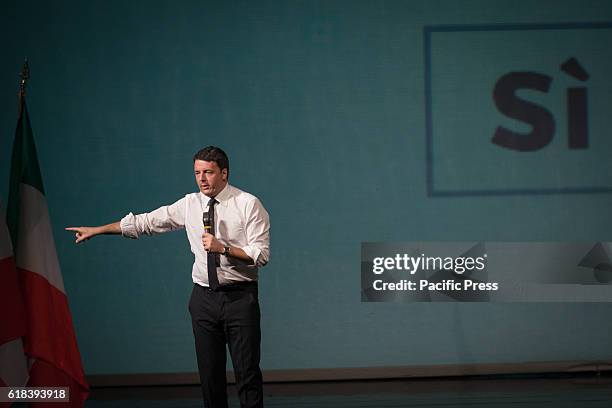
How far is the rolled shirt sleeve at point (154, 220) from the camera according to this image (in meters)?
3.46

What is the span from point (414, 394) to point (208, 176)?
2323 mm

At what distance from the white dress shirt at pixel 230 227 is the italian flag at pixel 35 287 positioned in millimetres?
391

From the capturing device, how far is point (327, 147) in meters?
5.19

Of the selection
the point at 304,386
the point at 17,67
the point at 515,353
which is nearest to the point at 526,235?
the point at 515,353

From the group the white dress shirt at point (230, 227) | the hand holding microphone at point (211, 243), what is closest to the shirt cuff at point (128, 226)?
the white dress shirt at point (230, 227)

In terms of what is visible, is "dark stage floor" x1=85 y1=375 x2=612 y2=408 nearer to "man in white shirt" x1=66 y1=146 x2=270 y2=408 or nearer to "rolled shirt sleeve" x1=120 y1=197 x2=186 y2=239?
"man in white shirt" x1=66 y1=146 x2=270 y2=408

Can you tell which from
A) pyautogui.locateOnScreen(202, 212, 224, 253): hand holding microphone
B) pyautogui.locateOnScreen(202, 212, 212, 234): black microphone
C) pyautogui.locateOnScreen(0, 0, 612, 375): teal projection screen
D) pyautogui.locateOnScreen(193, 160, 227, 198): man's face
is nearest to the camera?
pyautogui.locateOnScreen(202, 212, 224, 253): hand holding microphone

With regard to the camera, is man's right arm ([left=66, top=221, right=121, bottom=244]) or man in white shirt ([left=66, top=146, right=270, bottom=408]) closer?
man in white shirt ([left=66, top=146, right=270, bottom=408])

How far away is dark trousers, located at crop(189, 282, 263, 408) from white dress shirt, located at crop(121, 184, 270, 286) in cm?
7

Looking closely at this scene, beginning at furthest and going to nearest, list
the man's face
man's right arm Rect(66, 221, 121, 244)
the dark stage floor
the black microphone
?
the dark stage floor
man's right arm Rect(66, 221, 121, 244)
the man's face
the black microphone

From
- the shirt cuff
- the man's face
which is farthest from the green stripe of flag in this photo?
the man's face

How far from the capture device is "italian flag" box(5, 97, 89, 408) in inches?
125

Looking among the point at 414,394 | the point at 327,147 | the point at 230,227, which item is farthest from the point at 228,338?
the point at 327,147

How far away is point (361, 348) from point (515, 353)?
3.61ft
